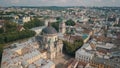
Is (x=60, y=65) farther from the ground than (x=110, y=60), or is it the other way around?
(x=110, y=60)

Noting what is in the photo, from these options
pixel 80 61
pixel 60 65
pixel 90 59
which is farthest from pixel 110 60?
pixel 60 65

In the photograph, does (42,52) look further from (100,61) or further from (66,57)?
(100,61)

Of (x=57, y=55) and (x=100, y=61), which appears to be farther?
(x=57, y=55)

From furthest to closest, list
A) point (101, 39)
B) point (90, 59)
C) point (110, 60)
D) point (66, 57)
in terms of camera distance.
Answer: point (101, 39), point (66, 57), point (90, 59), point (110, 60)

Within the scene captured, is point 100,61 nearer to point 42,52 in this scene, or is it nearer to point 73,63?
point 73,63

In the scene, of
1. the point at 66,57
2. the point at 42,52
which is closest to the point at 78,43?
the point at 66,57

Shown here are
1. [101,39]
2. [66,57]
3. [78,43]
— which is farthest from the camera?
[101,39]

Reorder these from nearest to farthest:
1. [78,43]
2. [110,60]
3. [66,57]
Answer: [110,60]
[66,57]
[78,43]

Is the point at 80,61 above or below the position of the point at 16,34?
below

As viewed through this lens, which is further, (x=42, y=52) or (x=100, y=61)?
(x=42, y=52)
